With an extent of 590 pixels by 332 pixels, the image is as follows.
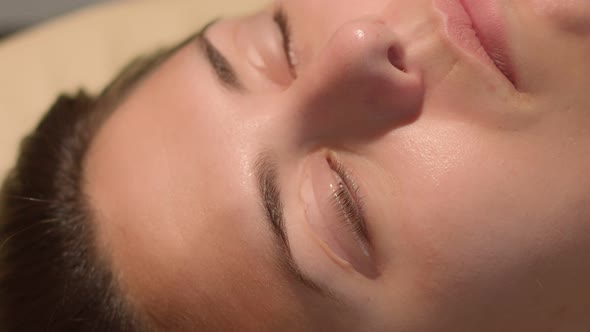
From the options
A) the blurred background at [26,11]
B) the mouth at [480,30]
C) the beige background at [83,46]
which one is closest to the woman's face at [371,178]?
the mouth at [480,30]

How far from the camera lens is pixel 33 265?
988 millimetres

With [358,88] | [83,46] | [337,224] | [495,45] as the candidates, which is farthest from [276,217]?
[83,46]

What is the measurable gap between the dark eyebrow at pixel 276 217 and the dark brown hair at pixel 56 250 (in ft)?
0.84

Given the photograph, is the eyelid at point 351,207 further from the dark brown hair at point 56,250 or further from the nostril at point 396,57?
the dark brown hair at point 56,250

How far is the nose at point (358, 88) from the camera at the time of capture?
0.82 metres

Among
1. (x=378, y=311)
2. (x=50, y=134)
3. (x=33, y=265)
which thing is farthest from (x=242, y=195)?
(x=50, y=134)

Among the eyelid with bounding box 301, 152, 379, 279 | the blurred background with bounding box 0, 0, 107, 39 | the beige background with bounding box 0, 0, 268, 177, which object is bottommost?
the eyelid with bounding box 301, 152, 379, 279

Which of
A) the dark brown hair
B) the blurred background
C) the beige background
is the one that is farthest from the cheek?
the blurred background

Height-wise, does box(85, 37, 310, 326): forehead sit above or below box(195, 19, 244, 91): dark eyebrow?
below

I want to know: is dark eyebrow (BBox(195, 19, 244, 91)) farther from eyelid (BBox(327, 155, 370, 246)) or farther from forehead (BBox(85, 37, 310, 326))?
eyelid (BBox(327, 155, 370, 246))

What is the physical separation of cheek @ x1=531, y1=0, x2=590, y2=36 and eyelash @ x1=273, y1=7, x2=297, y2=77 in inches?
→ 13.4

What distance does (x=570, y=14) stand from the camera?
76 cm

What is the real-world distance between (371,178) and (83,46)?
1.01m

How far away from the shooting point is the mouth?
78cm
